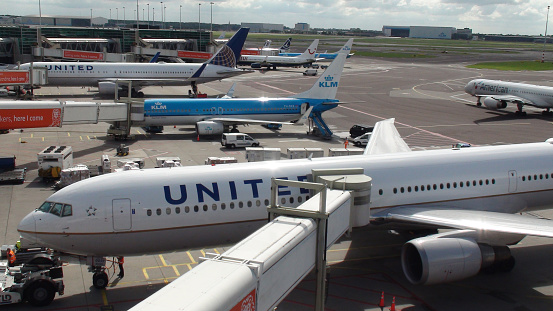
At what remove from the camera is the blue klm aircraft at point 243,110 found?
53781 millimetres

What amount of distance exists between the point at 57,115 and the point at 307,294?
30.4m

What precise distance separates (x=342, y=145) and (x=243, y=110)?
10.7m

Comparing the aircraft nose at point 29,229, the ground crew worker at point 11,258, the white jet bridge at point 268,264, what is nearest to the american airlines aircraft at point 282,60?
the ground crew worker at point 11,258

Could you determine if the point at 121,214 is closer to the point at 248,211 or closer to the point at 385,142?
the point at 248,211

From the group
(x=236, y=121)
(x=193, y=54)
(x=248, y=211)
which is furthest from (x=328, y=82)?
A: (x=193, y=54)

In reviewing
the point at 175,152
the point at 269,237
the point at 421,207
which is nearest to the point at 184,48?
the point at 175,152

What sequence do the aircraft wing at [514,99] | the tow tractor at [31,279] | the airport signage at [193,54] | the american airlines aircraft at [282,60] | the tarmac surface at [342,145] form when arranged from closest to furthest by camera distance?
the tow tractor at [31,279], the tarmac surface at [342,145], the aircraft wing at [514,99], the airport signage at [193,54], the american airlines aircraft at [282,60]

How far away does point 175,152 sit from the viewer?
4734 cm

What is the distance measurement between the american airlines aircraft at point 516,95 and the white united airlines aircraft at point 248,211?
51761mm

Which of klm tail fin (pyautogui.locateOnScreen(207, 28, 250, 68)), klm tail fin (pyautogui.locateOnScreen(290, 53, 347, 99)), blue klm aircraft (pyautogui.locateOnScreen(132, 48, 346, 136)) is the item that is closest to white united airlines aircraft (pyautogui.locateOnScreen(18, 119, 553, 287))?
blue klm aircraft (pyautogui.locateOnScreen(132, 48, 346, 136))

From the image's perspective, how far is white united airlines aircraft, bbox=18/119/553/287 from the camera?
19891mm

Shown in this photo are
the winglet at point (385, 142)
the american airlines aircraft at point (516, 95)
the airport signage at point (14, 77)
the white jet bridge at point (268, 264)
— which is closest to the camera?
the white jet bridge at point (268, 264)

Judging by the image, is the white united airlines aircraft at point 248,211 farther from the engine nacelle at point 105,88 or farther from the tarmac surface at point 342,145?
the engine nacelle at point 105,88

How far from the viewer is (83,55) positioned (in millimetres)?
104312
